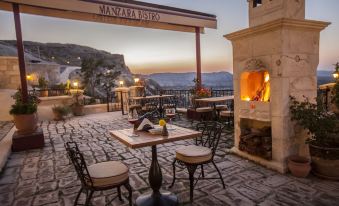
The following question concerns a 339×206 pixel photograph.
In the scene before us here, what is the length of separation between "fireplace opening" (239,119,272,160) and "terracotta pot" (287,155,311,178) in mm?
325

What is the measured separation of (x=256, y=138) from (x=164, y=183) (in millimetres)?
1648

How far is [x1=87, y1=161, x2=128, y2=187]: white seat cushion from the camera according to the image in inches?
76.3

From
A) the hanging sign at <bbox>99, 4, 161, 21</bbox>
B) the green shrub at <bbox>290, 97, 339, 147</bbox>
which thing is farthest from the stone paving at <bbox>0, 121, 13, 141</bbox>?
the green shrub at <bbox>290, 97, 339, 147</bbox>

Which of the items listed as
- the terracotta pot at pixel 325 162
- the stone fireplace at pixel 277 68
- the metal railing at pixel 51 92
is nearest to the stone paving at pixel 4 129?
the metal railing at pixel 51 92

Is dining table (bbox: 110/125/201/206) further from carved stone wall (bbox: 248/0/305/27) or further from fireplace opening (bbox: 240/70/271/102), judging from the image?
carved stone wall (bbox: 248/0/305/27)

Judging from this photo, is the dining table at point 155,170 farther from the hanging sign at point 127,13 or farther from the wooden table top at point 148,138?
the hanging sign at point 127,13

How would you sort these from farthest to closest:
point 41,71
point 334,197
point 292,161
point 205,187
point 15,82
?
1. point 41,71
2. point 15,82
3. point 292,161
4. point 205,187
5. point 334,197

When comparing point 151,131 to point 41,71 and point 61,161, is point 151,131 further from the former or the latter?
point 41,71

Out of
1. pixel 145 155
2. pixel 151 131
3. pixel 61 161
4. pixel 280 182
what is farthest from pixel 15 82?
pixel 280 182

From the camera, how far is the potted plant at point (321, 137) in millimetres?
2736

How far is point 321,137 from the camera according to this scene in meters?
2.81

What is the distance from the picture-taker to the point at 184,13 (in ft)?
22.6

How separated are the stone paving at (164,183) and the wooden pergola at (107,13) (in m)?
2.18

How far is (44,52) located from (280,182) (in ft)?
148
